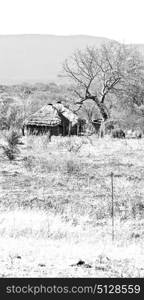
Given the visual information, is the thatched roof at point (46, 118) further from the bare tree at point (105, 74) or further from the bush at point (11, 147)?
the bush at point (11, 147)

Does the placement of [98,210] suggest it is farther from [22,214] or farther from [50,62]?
[50,62]

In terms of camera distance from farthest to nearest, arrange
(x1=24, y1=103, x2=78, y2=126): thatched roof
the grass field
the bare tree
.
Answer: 1. the bare tree
2. (x1=24, y1=103, x2=78, y2=126): thatched roof
3. the grass field

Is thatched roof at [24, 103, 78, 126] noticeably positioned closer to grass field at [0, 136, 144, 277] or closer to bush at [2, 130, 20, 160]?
grass field at [0, 136, 144, 277]

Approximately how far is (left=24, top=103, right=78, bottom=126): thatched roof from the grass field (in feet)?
25.7

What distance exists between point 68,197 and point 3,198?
1.43 meters

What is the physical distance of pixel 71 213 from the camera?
1158cm

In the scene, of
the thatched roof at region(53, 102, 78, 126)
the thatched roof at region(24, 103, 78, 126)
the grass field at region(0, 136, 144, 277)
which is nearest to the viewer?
the grass field at region(0, 136, 144, 277)

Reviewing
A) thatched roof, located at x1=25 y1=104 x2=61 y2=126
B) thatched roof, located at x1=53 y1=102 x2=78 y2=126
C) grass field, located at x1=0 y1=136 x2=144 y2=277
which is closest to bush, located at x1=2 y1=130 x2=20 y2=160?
grass field, located at x1=0 y1=136 x2=144 y2=277

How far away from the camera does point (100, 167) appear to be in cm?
1873

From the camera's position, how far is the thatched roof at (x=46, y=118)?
31.0 metres

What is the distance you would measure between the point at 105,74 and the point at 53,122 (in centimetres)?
850

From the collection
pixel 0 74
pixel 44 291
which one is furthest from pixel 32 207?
pixel 0 74

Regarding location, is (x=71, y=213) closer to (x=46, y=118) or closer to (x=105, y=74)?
(x=46, y=118)

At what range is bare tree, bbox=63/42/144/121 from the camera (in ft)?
123
